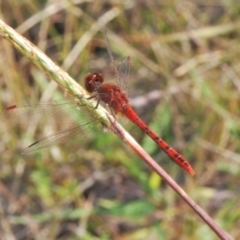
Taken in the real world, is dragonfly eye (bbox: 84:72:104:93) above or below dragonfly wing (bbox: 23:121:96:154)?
above

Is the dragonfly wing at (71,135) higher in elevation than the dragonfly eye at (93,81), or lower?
lower

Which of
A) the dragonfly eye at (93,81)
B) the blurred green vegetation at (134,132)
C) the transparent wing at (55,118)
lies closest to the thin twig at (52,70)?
the transparent wing at (55,118)

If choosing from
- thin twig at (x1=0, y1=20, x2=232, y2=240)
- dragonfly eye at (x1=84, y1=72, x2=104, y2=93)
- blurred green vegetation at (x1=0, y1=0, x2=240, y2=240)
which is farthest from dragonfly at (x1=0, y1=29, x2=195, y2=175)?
blurred green vegetation at (x1=0, y1=0, x2=240, y2=240)

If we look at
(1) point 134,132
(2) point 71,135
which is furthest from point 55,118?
(1) point 134,132

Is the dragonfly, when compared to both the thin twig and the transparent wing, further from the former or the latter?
the thin twig

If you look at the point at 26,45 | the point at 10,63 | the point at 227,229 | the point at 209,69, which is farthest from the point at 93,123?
the point at 209,69

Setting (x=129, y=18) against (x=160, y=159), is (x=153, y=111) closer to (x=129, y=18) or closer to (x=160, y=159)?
(x=160, y=159)

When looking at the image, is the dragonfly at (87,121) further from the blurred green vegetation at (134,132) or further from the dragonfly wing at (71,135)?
the blurred green vegetation at (134,132)

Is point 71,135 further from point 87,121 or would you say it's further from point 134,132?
point 134,132
